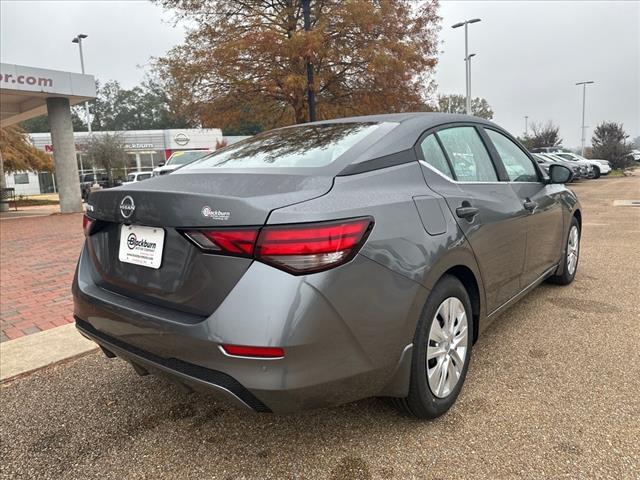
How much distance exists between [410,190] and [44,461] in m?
2.16

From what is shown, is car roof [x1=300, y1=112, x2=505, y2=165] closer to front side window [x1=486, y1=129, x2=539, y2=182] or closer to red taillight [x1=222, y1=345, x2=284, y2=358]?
front side window [x1=486, y1=129, x2=539, y2=182]

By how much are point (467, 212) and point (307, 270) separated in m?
1.17

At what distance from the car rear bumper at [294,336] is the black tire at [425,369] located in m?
0.09

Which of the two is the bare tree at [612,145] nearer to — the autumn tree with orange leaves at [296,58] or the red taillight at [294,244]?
the autumn tree with orange leaves at [296,58]

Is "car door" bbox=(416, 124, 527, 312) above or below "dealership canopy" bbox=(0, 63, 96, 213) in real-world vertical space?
below

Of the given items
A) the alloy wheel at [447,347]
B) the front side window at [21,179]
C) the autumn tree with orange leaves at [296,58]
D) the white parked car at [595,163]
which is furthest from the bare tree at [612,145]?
the front side window at [21,179]

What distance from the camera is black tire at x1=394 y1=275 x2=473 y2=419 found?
7.32ft

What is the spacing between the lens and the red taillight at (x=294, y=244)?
1812 millimetres

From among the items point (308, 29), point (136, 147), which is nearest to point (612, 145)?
point (308, 29)

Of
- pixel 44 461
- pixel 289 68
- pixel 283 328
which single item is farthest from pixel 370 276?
pixel 289 68

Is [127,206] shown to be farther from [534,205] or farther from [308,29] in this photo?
[308,29]

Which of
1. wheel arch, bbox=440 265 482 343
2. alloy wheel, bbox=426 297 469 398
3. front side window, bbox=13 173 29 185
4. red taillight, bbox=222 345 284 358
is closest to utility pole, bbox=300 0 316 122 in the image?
wheel arch, bbox=440 265 482 343

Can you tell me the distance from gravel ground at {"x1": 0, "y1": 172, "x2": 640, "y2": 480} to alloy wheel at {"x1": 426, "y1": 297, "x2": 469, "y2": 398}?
0.19 meters

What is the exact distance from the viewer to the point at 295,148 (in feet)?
8.84
